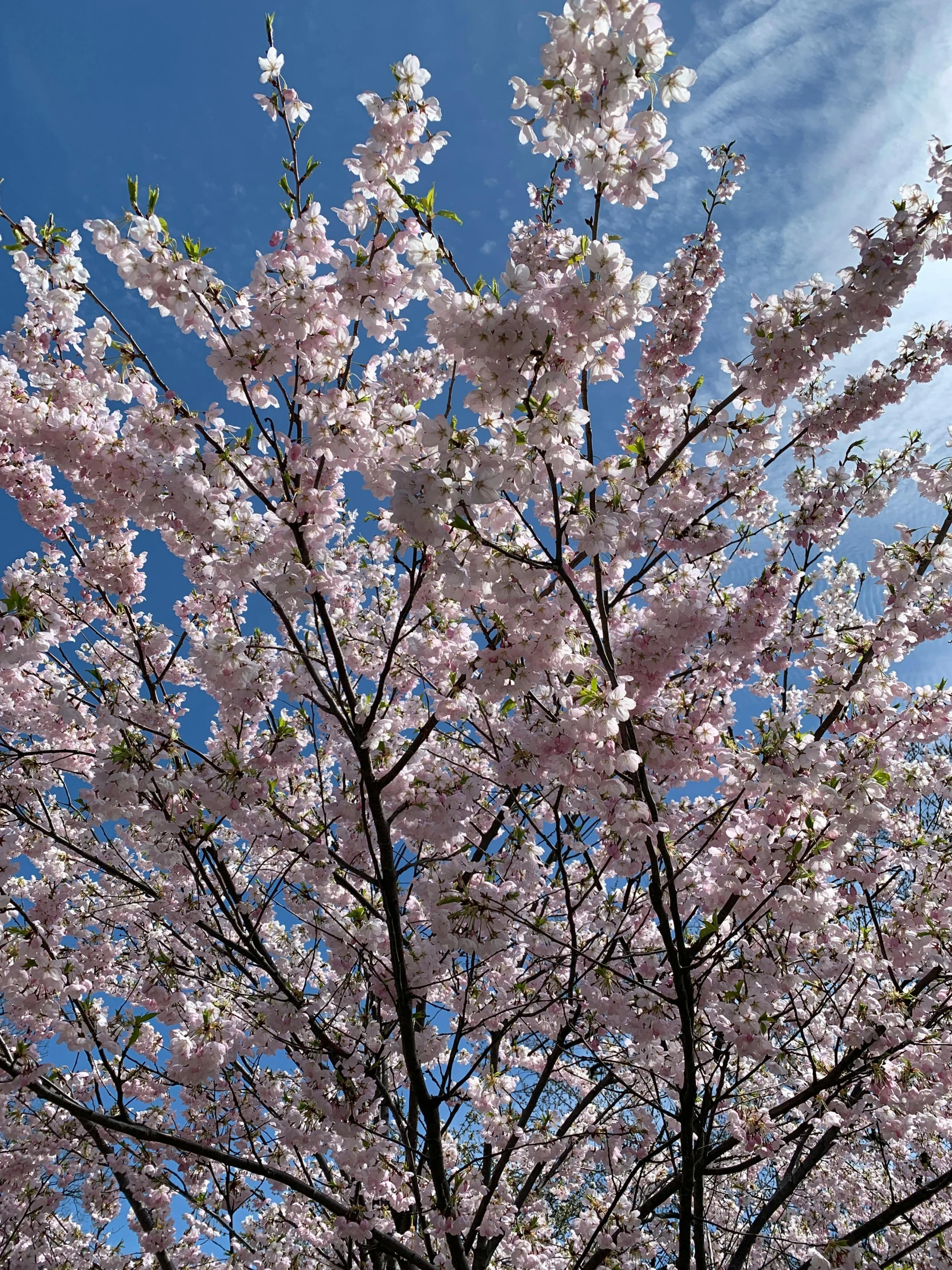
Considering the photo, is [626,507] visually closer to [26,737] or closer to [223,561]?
[223,561]

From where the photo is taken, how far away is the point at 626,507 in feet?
10.9

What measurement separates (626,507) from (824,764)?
149 cm

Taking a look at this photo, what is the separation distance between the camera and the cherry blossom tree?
9.90 ft

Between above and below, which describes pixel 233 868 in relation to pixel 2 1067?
above

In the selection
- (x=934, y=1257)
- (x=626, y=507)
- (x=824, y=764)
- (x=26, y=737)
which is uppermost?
(x=26, y=737)

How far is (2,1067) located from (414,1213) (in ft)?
8.69

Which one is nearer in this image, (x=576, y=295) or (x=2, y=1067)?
(x=576, y=295)

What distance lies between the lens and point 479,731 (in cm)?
384

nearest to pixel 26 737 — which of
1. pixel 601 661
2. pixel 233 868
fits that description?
pixel 233 868

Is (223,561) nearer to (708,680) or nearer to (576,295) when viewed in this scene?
(576,295)

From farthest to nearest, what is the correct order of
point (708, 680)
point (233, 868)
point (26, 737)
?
1. point (26, 737)
2. point (233, 868)
3. point (708, 680)

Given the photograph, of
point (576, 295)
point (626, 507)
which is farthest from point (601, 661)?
point (576, 295)

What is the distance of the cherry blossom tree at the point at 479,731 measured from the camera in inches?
119

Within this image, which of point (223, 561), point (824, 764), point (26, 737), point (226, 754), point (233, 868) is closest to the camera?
point (824, 764)
